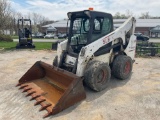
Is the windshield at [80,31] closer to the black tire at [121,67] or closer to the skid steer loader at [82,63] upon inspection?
the skid steer loader at [82,63]

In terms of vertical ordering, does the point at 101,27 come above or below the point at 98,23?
below

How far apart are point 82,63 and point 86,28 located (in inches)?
51.0

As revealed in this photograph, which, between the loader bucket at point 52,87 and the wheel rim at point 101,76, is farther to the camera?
the wheel rim at point 101,76

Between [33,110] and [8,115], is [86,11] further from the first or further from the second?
[8,115]

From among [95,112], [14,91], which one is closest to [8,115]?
[14,91]

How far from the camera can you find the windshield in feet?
19.3

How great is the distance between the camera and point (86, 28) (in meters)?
5.90

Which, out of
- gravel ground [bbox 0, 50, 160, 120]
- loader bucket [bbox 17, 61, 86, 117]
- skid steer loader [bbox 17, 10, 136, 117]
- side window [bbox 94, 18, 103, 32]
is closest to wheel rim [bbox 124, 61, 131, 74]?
skid steer loader [bbox 17, 10, 136, 117]

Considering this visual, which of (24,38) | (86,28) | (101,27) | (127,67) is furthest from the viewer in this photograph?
(24,38)

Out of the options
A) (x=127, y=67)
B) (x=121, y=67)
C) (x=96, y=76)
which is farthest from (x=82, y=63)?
(x=127, y=67)

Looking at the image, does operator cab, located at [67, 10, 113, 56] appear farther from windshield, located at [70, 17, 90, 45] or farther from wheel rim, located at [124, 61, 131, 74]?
wheel rim, located at [124, 61, 131, 74]

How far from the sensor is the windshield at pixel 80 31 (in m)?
5.90

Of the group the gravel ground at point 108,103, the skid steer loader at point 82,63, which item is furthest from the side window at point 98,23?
the gravel ground at point 108,103

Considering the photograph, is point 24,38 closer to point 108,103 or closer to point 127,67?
point 127,67
